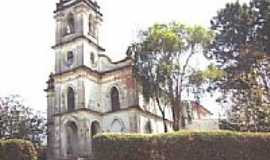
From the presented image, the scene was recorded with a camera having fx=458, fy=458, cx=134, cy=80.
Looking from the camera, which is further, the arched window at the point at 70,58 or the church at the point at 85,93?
the arched window at the point at 70,58

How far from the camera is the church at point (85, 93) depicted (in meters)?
37.3

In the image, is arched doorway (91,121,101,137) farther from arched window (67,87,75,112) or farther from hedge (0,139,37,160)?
hedge (0,139,37,160)

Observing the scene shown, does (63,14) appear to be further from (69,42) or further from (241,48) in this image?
(241,48)

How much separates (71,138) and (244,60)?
52.1ft

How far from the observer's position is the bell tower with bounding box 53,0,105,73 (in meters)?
39.4

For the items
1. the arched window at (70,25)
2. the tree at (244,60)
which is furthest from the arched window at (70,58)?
the tree at (244,60)

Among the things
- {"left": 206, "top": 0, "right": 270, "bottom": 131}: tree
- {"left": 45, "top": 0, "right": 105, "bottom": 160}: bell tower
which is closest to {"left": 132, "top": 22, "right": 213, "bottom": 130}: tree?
{"left": 206, "top": 0, "right": 270, "bottom": 131}: tree

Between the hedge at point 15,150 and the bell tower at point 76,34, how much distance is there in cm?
1419

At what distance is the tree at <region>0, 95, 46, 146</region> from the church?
534 centimetres

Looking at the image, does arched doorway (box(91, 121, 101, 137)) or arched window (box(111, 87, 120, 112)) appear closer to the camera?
arched doorway (box(91, 121, 101, 137))

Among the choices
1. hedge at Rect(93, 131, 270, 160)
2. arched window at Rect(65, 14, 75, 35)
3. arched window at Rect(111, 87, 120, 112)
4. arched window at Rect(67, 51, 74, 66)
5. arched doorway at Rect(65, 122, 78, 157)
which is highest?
arched window at Rect(65, 14, 75, 35)

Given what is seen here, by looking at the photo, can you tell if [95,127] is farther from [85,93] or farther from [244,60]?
[244,60]

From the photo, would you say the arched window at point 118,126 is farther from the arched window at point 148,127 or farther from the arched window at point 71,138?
the arched window at point 71,138

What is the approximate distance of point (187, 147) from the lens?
21391 mm
